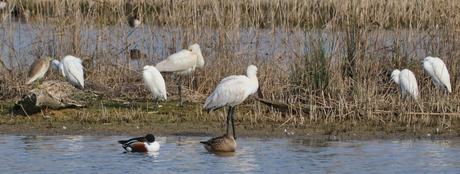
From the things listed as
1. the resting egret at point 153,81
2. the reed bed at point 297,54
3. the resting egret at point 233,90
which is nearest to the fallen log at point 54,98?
the reed bed at point 297,54

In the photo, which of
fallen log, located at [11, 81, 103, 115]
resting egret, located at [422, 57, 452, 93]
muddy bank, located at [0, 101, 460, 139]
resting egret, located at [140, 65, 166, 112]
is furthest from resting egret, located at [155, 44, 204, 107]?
resting egret, located at [422, 57, 452, 93]

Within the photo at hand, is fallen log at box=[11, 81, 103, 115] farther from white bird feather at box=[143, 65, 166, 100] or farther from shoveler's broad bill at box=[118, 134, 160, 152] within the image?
shoveler's broad bill at box=[118, 134, 160, 152]

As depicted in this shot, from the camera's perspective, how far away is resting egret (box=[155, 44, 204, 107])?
957 centimetres

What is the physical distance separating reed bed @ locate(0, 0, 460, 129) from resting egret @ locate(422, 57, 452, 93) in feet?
0.77

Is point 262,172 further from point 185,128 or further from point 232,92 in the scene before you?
point 185,128

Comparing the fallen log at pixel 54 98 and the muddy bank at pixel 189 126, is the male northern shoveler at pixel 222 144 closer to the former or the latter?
the muddy bank at pixel 189 126

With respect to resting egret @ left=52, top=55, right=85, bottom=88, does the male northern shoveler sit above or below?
below

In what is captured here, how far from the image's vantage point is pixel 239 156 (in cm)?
600

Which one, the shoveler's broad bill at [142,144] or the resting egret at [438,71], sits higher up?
the resting egret at [438,71]

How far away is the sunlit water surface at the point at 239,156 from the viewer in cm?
530

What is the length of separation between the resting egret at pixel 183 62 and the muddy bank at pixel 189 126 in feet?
3.42

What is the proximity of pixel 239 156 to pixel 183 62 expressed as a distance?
12.3 ft

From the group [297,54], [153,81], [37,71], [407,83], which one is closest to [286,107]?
[297,54]

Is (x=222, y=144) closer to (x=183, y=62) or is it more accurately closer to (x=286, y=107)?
(x=286, y=107)
